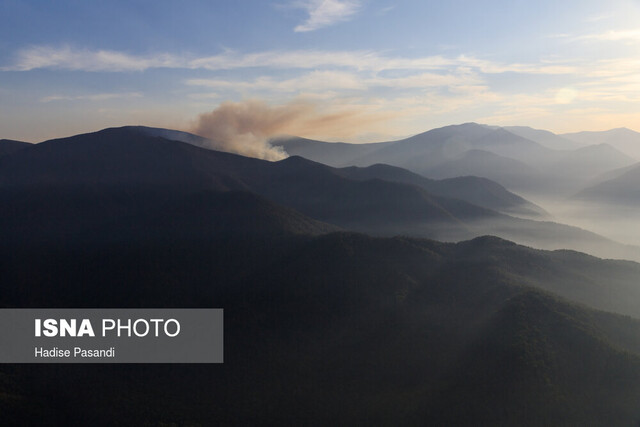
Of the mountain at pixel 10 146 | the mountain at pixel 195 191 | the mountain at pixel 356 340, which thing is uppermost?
the mountain at pixel 10 146

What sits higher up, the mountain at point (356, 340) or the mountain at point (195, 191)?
the mountain at point (195, 191)

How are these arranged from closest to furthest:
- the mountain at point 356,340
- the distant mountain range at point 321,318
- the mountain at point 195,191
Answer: the mountain at point 356,340 < the distant mountain range at point 321,318 < the mountain at point 195,191

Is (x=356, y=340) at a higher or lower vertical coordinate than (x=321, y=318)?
lower

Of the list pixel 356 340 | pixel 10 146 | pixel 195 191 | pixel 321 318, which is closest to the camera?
pixel 356 340

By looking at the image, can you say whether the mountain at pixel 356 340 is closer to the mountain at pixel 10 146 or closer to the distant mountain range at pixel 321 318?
the distant mountain range at pixel 321 318

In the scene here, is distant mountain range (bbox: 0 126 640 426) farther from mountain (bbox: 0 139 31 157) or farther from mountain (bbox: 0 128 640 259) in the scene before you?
mountain (bbox: 0 139 31 157)

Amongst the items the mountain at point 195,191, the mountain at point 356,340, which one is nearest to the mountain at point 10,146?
the mountain at point 195,191

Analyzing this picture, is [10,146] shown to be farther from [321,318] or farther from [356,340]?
[356,340]

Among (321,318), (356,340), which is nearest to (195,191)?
(321,318)

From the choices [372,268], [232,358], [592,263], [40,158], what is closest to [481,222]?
[592,263]
